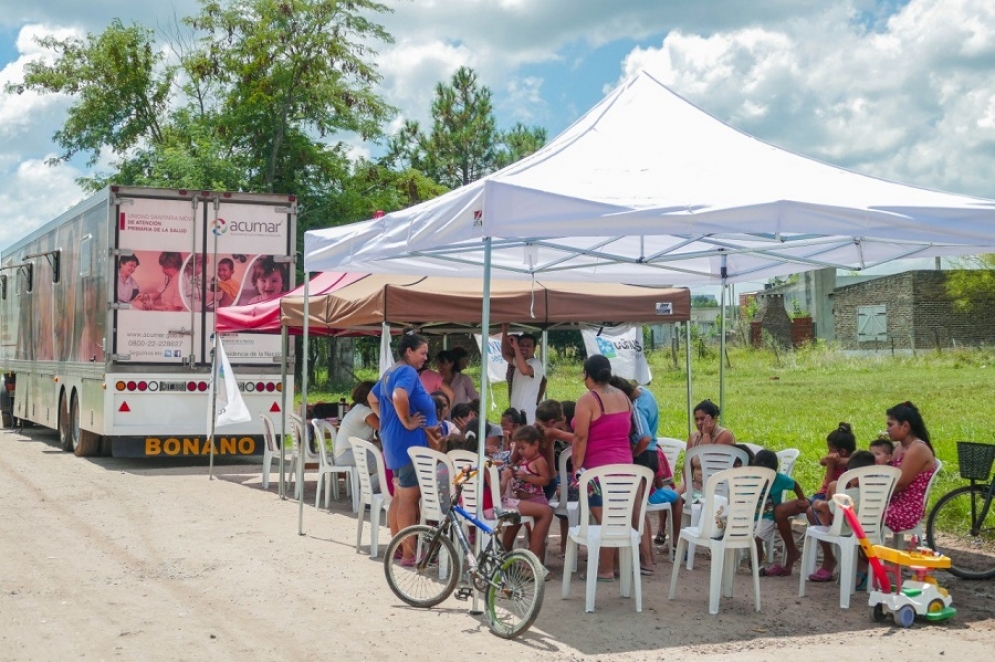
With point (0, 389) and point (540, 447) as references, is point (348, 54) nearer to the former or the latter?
point (0, 389)

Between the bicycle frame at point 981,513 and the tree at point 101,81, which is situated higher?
the tree at point 101,81

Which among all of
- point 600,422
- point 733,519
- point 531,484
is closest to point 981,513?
point 733,519

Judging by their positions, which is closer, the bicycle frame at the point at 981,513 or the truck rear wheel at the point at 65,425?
the bicycle frame at the point at 981,513

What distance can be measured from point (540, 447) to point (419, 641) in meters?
1.98

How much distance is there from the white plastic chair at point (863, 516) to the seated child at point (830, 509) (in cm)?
6

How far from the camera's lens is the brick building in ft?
175

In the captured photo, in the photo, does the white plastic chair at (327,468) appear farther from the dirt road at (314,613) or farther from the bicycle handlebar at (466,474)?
the bicycle handlebar at (466,474)

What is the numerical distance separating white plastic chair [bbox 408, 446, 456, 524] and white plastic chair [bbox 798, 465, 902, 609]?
8.47ft

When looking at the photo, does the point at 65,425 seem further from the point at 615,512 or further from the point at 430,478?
the point at 615,512

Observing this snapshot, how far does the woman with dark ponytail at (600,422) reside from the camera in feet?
26.2

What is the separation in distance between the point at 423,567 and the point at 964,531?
16.4 feet

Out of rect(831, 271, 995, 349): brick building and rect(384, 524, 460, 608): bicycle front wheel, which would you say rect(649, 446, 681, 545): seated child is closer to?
rect(384, 524, 460, 608): bicycle front wheel

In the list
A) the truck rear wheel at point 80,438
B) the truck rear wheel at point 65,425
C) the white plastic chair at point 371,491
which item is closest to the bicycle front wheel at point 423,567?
the white plastic chair at point 371,491

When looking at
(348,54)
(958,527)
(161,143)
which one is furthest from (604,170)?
(161,143)
